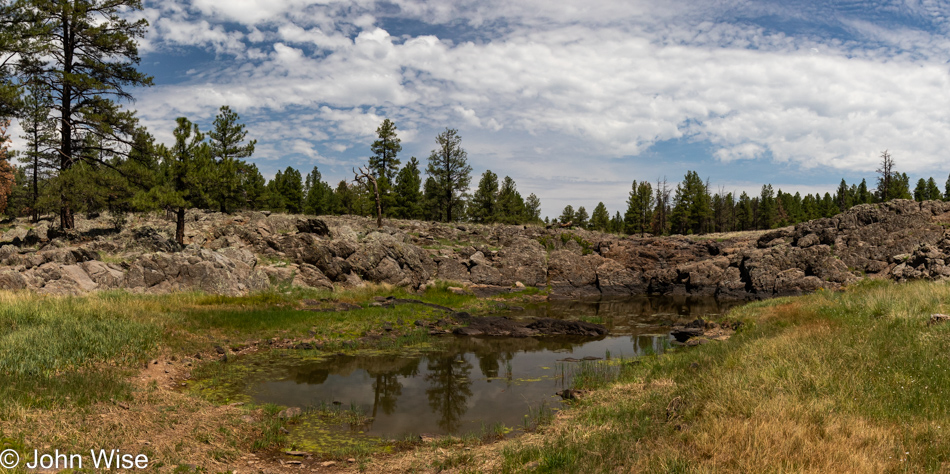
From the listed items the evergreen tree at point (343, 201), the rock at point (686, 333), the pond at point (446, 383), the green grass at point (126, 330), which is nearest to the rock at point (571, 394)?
the pond at point (446, 383)

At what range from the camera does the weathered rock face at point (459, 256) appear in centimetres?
2536

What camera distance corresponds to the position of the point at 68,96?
29344 mm

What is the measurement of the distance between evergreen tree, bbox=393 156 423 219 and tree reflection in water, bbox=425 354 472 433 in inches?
2255

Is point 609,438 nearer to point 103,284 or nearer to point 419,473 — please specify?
point 419,473

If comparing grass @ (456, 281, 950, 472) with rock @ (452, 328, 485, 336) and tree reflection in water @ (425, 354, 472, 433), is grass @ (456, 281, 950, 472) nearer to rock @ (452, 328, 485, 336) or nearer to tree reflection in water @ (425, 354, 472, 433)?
tree reflection in water @ (425, 354, 472, 433)

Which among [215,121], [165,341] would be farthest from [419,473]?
[215,121]

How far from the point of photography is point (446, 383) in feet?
50.8

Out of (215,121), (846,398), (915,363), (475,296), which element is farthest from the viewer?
(215,121)

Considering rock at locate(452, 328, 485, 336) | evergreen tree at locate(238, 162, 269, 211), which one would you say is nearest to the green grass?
rock at locate(452, 328, 485, 336)

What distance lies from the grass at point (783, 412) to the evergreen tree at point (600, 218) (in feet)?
344

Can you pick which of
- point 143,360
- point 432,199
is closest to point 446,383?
point 143,360

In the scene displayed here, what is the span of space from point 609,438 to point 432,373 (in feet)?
30.5

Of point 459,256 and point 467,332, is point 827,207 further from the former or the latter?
point 467,332

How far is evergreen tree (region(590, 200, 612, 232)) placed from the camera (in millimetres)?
117438
